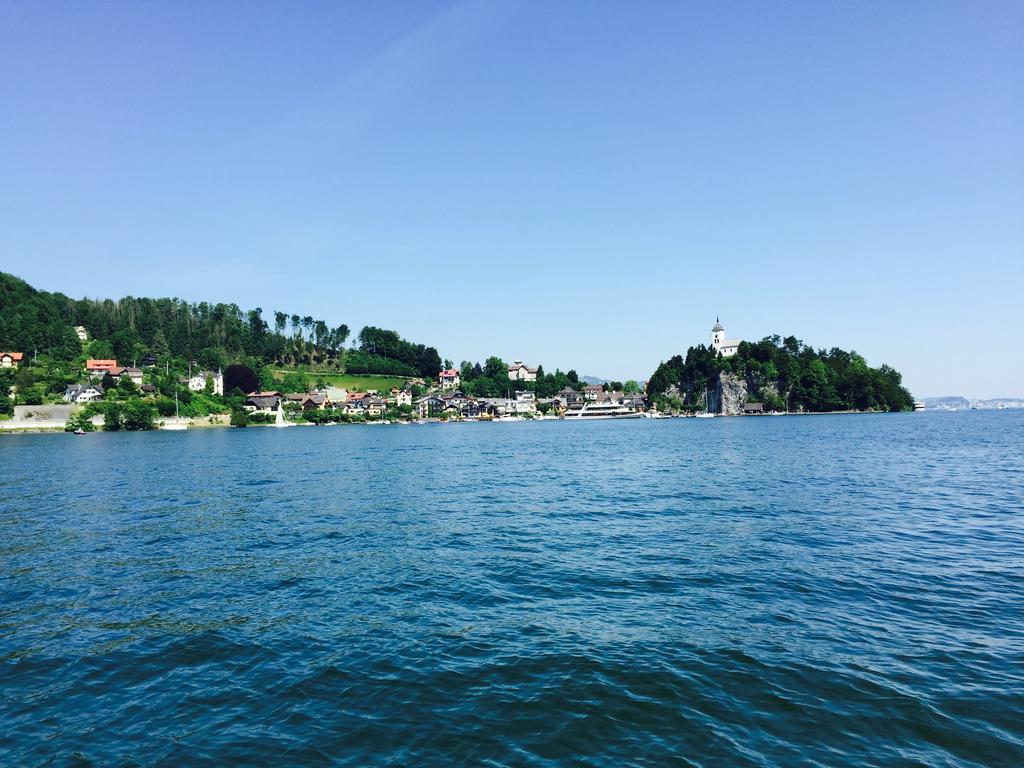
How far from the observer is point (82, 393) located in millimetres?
159000

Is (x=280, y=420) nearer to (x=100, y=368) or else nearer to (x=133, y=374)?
(x=133, y=374)

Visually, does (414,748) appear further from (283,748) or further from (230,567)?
(230,567)

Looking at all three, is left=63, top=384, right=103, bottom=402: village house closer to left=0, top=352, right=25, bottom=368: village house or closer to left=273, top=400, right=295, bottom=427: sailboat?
left=0, top=352, right=25, bottom=368: village house

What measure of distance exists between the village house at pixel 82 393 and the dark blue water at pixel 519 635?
15954cm

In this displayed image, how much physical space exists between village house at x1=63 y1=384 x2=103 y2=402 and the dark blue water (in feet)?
523

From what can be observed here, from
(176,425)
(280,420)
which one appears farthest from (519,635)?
(280,420)

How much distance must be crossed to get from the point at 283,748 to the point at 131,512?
30.1 metres

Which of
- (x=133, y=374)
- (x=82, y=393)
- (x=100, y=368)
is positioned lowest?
(x=82, y=393)

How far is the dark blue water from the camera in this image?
9.46 meters

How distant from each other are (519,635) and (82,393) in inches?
7608

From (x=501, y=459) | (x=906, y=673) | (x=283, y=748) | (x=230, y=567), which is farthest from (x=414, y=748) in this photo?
(x=501, y=459)

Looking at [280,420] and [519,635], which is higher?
[280,420]

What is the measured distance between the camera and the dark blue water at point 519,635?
31.0 feet

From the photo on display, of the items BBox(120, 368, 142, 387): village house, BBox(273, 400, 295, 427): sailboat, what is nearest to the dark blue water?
BBox(273, 400, 295, 427): sailboat
